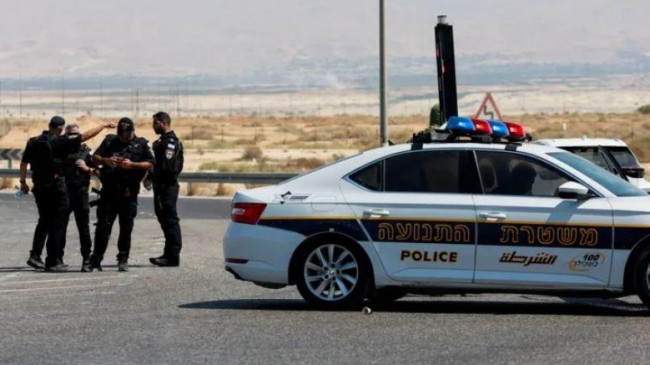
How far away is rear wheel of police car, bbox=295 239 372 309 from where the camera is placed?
1258cm

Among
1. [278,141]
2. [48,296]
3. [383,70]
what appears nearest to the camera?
[48,296]

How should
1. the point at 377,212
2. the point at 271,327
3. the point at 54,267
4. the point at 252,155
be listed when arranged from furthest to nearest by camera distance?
1. the point at 252,155
2. the point at 54,267
3. the point at 377,212
4. the point at 271,327

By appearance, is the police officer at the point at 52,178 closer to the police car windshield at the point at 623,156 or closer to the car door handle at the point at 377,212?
the car door handle at the point at 377,212

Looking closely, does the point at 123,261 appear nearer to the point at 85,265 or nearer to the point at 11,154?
the point at 85,265

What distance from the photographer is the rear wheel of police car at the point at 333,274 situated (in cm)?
1258

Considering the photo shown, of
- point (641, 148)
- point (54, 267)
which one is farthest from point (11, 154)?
point (54, 267)

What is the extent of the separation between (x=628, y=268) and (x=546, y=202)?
86cm

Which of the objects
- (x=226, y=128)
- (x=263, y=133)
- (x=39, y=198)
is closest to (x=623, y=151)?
(x=39, y=198)

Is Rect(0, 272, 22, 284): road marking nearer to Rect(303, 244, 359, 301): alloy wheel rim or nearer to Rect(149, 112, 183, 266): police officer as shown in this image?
Rect(149, 112, 183, 266): police officer

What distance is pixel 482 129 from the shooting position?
508 inches

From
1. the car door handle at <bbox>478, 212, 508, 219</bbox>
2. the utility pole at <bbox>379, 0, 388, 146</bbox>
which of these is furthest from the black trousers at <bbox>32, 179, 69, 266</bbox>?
the utility pole at <bbox>379, 0, 388, 146</bbox>

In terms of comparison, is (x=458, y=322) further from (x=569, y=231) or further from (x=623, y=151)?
(x=623, y=151)

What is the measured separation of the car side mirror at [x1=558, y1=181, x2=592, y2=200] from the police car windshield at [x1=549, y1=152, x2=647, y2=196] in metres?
0.28

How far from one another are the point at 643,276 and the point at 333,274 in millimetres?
2586
